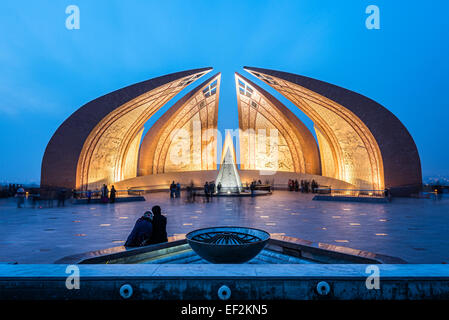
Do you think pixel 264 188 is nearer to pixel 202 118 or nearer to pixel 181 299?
pixel 202 118

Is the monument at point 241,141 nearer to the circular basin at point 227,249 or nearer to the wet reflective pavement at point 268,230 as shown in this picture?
the wet reflective pavement at point 268,230

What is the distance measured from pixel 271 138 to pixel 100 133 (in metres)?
12.2

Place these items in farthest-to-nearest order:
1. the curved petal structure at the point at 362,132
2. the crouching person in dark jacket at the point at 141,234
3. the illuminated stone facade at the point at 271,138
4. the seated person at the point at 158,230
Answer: the illuminated stone facade at the point at 271,138 < the curved petal structure at the point at 362,132 < the seated person at the point at 158,230 < the crouching person in dark jacket at the point at 141,234

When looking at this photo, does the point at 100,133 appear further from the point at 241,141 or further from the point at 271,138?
the point at 271,138

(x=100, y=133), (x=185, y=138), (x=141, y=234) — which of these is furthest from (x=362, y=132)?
(x=100, y=133)

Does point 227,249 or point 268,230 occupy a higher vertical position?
point 227,249

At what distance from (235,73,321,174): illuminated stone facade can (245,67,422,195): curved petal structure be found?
3030 mm

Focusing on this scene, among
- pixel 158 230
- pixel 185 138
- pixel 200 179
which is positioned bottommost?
pixel 158 230

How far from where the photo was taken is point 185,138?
20312 mm

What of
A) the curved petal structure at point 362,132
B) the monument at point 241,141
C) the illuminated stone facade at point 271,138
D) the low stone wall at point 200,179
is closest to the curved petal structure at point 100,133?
the monument at point 241,141

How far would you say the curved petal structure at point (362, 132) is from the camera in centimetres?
1151

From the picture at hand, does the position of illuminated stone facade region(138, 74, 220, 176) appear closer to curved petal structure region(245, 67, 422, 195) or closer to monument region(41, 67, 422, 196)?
monument region(41, 67, 422, 196)

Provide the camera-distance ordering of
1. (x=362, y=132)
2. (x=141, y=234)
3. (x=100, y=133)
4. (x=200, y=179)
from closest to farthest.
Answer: (x=141, y=234), (x=362, y=132), (x=100, y=133), (x=200, y=179)

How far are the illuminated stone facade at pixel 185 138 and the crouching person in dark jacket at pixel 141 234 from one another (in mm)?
14640
